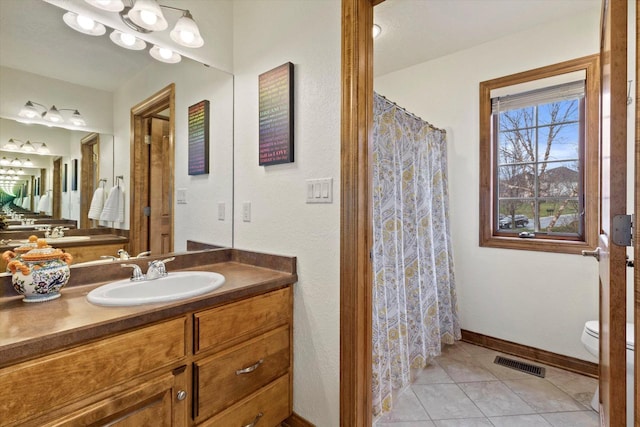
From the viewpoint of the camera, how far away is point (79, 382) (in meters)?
0.83

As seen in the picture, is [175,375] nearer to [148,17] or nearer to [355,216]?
[355,216]

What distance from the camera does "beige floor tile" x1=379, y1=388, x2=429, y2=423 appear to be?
164cm

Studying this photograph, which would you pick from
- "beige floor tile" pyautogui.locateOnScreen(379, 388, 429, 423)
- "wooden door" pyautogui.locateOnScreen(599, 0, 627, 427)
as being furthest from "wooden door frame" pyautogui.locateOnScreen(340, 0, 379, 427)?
"wooden door" pyautogui.locateOnScreen(599, 0, 627, 427)

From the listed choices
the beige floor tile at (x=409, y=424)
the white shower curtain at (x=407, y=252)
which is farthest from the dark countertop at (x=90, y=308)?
the beige floor tile at (x=409, y=424)

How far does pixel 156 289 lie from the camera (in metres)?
1.36

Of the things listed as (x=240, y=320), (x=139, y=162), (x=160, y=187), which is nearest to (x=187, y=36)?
(x=139, y=162)

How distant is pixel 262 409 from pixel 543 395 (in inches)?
67.4

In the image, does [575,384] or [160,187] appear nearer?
[160,187]

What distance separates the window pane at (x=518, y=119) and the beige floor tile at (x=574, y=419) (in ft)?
6.47

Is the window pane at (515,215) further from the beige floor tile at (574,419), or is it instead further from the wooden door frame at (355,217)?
the wooden door frame at (355,217)

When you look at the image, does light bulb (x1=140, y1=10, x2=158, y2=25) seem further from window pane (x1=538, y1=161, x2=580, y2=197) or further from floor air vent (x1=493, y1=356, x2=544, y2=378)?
floor air vent (x1=493, y1=356, x2=544, y2=378)

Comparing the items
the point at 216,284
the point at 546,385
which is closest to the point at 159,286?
the point at 216,284

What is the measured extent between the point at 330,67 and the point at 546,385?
235cm

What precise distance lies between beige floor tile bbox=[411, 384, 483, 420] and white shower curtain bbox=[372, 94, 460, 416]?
126mm
